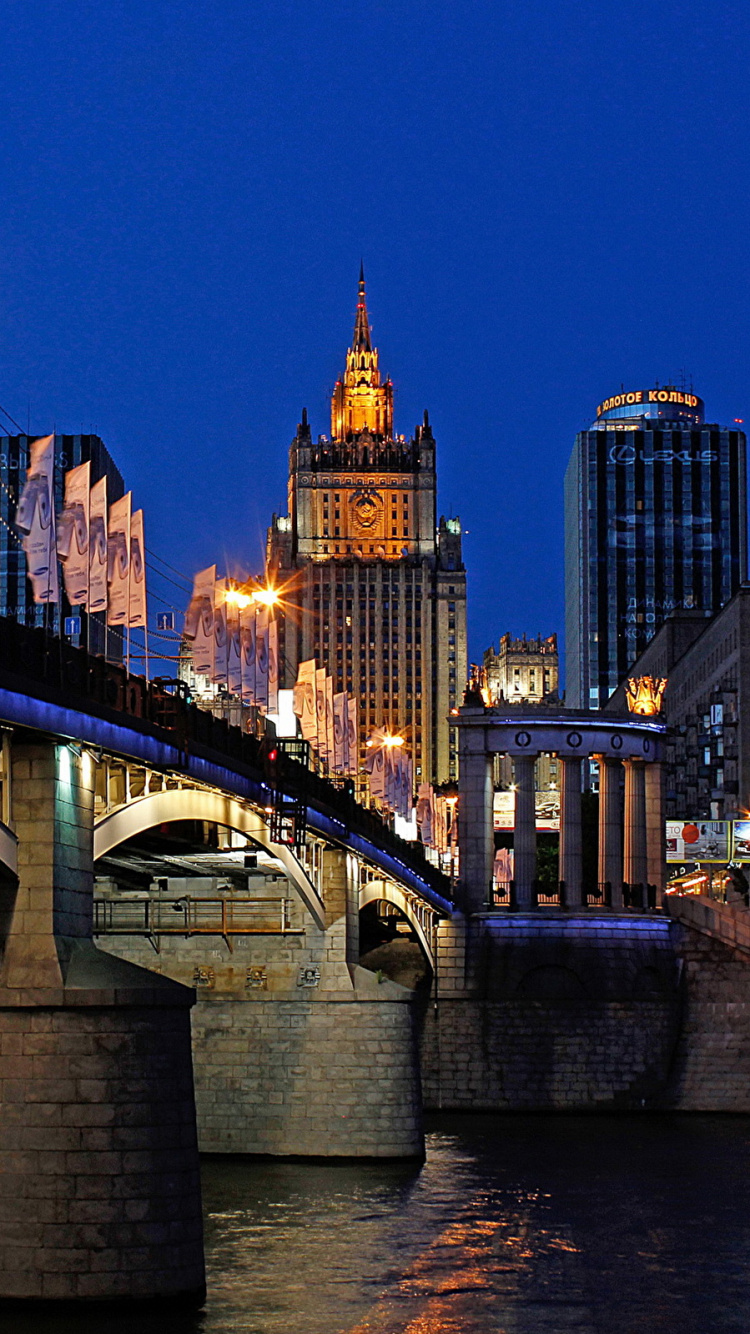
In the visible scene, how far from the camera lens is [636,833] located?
103 m

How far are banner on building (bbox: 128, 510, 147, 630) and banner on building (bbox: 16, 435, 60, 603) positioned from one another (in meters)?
6.10

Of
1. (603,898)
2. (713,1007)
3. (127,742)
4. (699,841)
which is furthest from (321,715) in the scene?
(127,742)

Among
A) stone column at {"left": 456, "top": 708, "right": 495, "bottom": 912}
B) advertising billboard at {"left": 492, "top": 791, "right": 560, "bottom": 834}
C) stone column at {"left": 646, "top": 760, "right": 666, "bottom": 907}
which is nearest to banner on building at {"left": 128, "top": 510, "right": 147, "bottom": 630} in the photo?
stone column at {"left": 456, "top": 708, "right": 495, "bottom": 912}

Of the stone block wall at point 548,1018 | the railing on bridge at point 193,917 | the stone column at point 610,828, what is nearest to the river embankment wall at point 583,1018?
the stone block wall at point 548,1018

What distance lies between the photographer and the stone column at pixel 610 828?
338 ft

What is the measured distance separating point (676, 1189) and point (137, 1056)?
28719 mm

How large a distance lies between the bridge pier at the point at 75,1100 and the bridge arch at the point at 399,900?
119 ft

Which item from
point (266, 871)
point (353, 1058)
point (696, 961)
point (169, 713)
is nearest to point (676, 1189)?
point (353, 1058)

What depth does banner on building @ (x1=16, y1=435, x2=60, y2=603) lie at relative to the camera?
38375 millimetres

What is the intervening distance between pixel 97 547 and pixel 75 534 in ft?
3.14

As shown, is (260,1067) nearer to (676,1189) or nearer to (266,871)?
(266,871)

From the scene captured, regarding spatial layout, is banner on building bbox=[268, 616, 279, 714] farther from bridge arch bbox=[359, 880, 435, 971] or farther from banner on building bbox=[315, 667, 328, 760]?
bridge arch bbox=[359, 880, 435, 971]

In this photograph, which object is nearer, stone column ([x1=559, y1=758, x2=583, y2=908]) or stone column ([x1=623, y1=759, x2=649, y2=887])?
stone column ([x1=559, y1=758, x2=583, y2=908])


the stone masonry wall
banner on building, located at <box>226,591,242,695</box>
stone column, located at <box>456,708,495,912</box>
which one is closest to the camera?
banner on building, located at <box>226,591,242,695</box>
